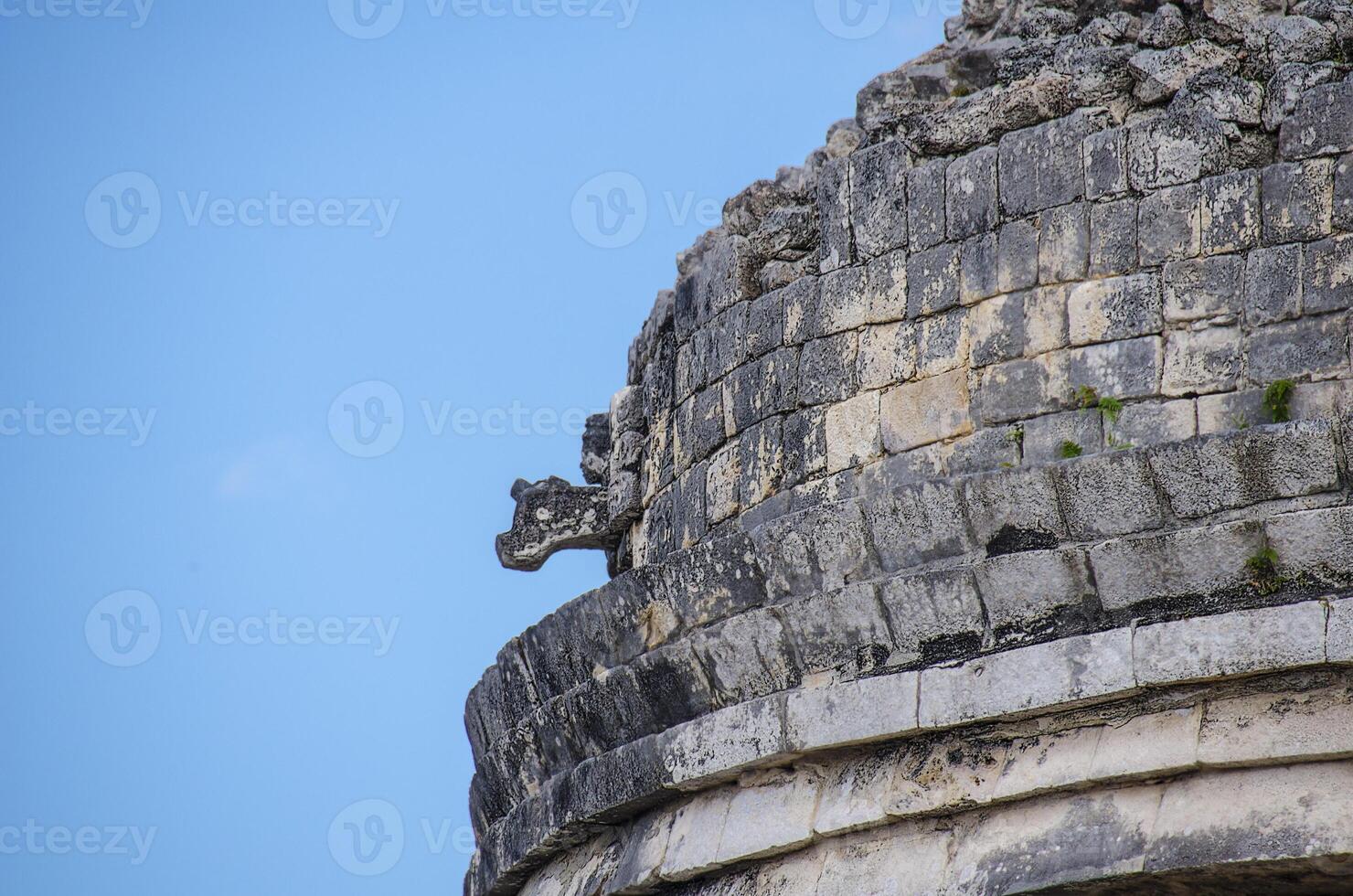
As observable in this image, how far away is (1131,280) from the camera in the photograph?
740cm

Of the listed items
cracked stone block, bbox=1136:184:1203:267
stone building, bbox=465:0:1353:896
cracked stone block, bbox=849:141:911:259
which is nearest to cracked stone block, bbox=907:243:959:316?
Answer: stone building, bbox=465:0:1353:896

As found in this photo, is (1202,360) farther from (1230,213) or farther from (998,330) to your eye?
(998,330)

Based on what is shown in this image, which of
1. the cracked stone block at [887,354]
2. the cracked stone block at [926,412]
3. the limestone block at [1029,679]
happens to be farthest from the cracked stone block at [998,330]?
the limestone block at [1029,679]

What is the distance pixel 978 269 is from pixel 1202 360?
3.34 ft

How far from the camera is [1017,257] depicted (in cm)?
767

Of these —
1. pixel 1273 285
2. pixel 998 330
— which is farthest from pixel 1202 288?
pixel 998 330

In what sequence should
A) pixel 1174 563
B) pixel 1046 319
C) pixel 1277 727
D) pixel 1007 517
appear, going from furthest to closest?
pixel 1046 319 < pixel 1007 517 < pixel 1174 563 < pixel 1277 727

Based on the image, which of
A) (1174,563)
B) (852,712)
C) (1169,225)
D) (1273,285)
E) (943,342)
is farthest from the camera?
(943,342)

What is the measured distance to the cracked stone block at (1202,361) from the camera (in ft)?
23.4

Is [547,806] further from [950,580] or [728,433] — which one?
[950,580]

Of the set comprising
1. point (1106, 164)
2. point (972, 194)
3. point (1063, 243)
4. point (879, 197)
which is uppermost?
point (879, 197)

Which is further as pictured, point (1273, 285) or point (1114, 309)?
point (1114, 309)

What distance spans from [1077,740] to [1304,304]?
1.84 meters

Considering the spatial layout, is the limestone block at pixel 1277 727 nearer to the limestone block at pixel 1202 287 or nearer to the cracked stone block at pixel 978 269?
the limestone block at pixel 1202 287
